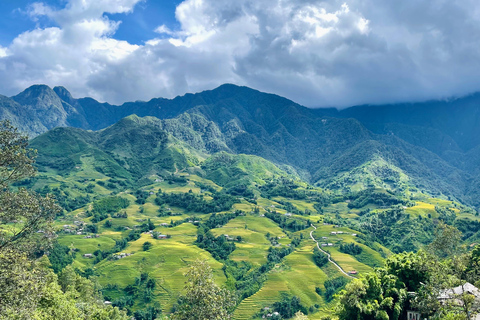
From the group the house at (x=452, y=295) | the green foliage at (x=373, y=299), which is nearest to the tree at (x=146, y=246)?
the green foliage at (x=373, y=299)

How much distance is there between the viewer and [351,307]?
169 feet

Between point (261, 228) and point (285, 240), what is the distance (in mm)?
18704

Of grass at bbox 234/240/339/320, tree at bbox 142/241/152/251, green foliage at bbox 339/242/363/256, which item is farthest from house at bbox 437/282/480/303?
tree at bbox 142/241/152/251

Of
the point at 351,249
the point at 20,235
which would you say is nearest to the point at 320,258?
the point at 351,249

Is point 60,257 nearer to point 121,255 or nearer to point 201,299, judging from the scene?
point 121,255

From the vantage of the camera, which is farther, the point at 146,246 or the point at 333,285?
the point at 146,246

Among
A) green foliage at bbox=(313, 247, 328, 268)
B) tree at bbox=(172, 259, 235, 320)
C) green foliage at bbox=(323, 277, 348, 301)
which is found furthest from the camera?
green foliage at bbox=(313, 247, 328, 268)

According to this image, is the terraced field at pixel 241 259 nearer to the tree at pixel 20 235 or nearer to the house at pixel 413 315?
the house at pixel 413 315

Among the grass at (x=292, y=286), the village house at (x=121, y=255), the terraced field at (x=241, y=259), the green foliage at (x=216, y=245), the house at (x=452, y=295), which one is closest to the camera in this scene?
the house at (x=452, y=295)

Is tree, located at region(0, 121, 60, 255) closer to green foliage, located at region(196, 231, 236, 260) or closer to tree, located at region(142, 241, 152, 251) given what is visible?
green foliage, located at region(196, 231, 236, 260)

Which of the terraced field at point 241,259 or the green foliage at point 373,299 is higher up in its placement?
the green foliage at point 373,299

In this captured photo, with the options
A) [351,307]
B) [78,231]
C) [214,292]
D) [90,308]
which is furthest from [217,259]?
[214,292]

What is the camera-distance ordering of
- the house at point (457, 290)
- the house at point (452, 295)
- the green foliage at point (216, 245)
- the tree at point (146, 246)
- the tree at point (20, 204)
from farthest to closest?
1. the tree at point (146, 246)
2. the green foliage at point (216, 245)
3. the house at point (457, 290)
4. the house at point (452, 295)
5. the tree at point (20, 204)

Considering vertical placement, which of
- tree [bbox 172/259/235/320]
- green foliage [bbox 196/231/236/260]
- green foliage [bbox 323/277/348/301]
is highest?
tree [bbox 172/259/235/320]
